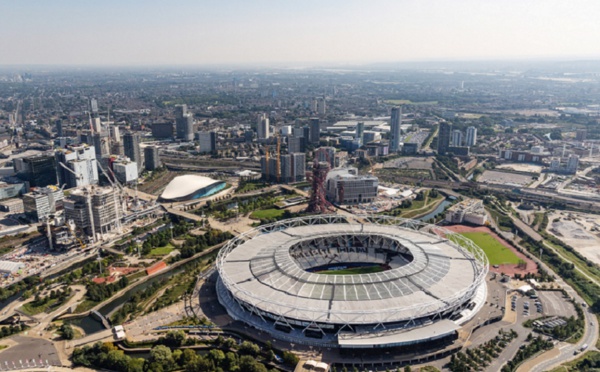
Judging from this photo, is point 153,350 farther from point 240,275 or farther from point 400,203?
Result: point 400,203

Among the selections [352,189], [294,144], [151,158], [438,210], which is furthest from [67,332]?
[294,144]

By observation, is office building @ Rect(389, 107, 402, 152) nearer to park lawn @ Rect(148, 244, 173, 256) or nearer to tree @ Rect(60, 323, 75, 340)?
park lawn @ Rect(148, 244, 173, 256)

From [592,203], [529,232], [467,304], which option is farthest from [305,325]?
[592,203]

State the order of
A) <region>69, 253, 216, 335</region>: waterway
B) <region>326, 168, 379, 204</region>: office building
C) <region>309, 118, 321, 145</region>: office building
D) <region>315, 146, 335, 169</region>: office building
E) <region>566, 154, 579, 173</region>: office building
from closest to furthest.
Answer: <region>69, 253, 216, 335</region>: waterway → <region>326, 168, 379, 204</region>: office building → <region>315, 146, 335, 169</region>: office building → <region>566, 154, 579, 173</region>: office building → <region>309, 118, 321, 145</region>: office building

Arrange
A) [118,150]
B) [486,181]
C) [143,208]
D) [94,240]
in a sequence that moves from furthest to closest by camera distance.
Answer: [118,150] < [486,181] < [143,208] < [94,240]

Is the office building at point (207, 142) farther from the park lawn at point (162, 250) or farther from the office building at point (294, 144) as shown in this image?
the park lawn at point (162, 250)

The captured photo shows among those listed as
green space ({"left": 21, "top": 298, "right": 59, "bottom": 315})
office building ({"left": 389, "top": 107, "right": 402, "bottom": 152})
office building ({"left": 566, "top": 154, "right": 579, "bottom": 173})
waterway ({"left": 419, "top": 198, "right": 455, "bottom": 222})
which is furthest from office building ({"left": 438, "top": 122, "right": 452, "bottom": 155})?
green space ({"left": 21, "top": 298, "right": 59, "bottom": 315})

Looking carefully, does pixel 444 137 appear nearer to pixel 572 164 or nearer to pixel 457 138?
pixel 457 138
